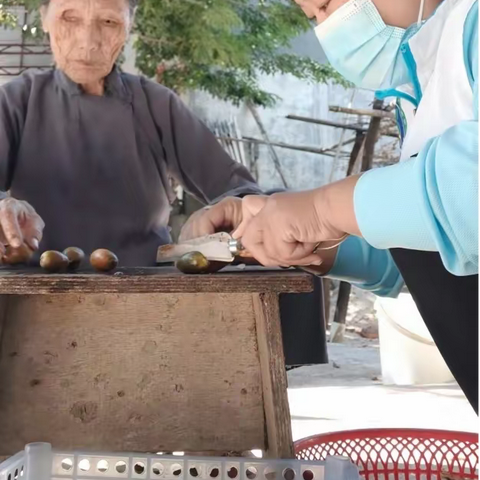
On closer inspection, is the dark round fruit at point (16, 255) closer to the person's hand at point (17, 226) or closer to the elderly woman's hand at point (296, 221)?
the person's hand at point (17, 226)

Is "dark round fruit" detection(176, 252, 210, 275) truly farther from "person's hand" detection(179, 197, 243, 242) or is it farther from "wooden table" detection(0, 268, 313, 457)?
"person's hand" detection(179, 197, 243, 242)

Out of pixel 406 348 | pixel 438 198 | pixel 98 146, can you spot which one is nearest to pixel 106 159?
pixel 98 146

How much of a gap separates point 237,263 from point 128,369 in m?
0.32

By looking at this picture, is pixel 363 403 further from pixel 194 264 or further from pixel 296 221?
pixel 296 221

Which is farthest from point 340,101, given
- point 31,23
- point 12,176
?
point 12,176

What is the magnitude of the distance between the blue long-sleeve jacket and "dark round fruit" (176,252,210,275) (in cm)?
43

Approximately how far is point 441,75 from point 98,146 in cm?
134

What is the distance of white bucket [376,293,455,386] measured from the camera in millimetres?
5156

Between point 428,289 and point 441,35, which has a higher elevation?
point 441,35

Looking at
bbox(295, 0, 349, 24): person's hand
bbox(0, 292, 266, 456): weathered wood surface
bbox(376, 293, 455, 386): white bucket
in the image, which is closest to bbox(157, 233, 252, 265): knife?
bbox(0, 292, 266, 456): weathered wood surface

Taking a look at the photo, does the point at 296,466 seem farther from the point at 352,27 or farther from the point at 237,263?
the point at 352,27

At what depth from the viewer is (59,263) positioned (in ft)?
4.26

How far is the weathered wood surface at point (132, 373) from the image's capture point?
1.27 metres

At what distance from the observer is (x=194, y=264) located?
118cm
